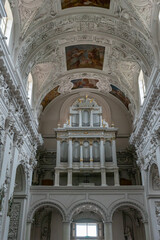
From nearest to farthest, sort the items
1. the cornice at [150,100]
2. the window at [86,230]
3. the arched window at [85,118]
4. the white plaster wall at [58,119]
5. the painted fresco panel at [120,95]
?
the cornice at [150,100] → the window at [86,230] → the arched window at [85,118] → the painted fresco panel at [120,95] → the white plaster wall at [58,119]

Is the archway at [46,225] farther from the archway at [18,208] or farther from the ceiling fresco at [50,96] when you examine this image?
the ceiling fresco at [50,96]

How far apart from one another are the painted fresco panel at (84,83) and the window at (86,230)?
11235 mm

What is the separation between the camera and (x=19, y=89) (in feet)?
40.1

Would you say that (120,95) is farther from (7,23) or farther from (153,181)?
(7,23)

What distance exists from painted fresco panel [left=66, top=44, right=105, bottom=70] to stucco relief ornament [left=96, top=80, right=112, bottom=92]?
2012 millimetres

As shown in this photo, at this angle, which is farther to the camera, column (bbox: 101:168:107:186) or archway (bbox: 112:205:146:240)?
archway (bbox: 112:205:146:240)

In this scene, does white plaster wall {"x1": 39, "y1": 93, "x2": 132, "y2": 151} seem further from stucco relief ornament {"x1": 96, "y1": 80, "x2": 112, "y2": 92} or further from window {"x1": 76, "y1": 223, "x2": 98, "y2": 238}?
window {"x1": 76, "y1": 223, "x2": 98, "y2": 238}

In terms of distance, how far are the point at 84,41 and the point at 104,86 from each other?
5794mm

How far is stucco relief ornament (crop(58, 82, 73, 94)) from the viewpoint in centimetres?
2053

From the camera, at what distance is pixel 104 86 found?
69.2 ft

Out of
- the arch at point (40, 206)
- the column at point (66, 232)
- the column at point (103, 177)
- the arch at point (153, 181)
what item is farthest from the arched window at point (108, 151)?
the column at point (66, 232)

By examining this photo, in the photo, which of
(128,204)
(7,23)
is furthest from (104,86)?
(7,23)

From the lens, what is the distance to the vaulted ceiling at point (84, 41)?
41.8ft

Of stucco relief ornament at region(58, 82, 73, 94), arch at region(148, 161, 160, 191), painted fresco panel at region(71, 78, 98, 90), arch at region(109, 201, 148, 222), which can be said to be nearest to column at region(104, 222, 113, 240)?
arch at region(109, 201, 148, 222)
